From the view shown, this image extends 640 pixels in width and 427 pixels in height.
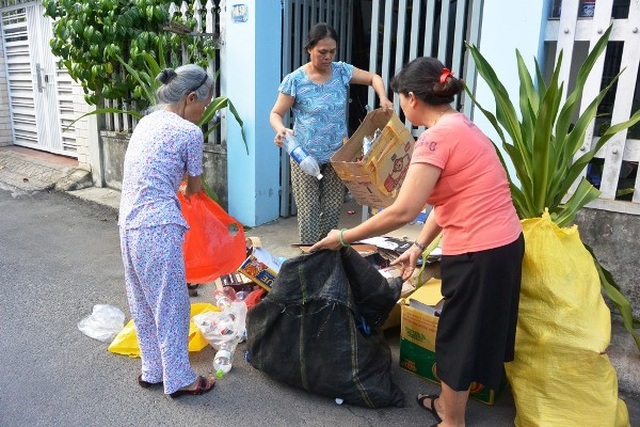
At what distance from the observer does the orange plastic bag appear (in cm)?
283

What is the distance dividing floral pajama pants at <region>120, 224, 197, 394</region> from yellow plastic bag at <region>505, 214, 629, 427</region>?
158cm

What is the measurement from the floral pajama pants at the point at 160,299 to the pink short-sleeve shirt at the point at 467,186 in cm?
123

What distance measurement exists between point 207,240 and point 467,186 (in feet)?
4.84

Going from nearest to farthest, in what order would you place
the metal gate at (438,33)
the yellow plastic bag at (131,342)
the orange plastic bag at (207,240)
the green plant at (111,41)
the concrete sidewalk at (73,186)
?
the orange plastic bag at (207,240), the yellow plastic bag at (131,342), the metal gate at (438,33), the concrete sidewalk at (73,186), the green plant at (111,41)

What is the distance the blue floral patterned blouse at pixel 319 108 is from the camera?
3605 mm

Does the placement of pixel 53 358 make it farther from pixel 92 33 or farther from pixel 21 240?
pixel 92 33

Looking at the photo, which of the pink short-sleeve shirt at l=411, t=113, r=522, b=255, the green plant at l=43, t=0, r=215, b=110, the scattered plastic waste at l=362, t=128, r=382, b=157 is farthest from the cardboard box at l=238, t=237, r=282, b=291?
the green plant at l=43, t=0, r=215, b=110

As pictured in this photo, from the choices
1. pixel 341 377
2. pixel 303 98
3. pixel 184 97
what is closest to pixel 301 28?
pixel 303 98

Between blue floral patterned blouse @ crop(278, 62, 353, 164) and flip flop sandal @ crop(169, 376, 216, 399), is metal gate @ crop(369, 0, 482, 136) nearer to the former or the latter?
blue floral patterned blouse @ crop(278, 62, 353, 164)

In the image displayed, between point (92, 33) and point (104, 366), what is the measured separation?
164 inches

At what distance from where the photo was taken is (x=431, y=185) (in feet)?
6.65

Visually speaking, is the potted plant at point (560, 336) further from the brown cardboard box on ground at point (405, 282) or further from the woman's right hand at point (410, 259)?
the brown cardboard box on ground at point (405, 282)

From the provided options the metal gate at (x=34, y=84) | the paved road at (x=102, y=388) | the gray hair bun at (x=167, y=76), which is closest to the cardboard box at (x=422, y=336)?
the paved road at (x=102, y=388)

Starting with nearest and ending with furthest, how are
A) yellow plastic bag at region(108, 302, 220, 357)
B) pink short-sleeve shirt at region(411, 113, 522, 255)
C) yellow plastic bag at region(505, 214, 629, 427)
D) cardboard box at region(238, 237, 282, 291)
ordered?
pink short-sleeve shirt at region(411, 113, 522, 255) → yellow plastic bag at region(505, 214, 629, 427) → yellow plastic bag at region(108, 302, 220, 357) → cardboard box at region(238, 237, 282, 291)
